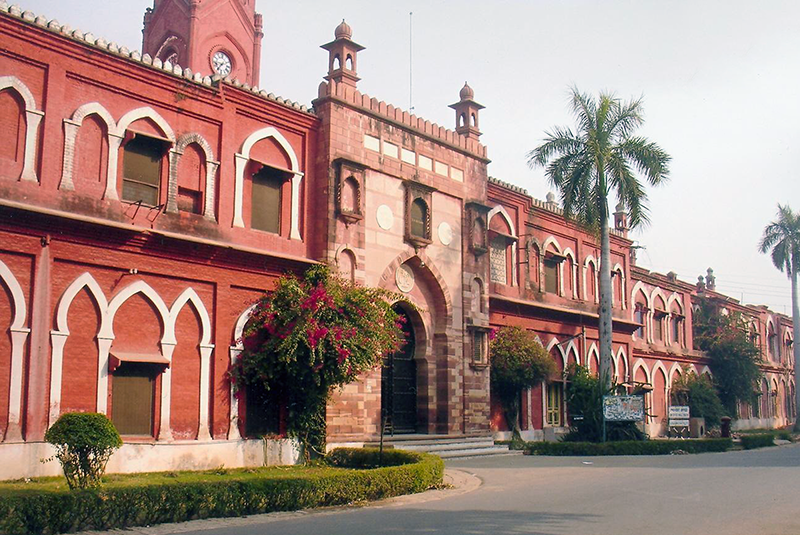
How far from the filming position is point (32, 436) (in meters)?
14.8

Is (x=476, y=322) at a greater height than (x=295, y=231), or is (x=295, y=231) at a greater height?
(x=295, y=231)

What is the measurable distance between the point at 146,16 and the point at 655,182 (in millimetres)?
24297

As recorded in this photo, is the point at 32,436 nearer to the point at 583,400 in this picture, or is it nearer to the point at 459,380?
the point at 459,380

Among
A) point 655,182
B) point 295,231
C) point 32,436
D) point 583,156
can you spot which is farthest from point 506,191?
point 32,436

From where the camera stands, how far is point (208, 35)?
1405 inches

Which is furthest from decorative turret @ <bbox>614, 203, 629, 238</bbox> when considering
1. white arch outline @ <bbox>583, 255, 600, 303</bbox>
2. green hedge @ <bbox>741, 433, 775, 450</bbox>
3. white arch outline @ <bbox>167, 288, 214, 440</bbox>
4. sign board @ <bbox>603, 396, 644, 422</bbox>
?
white arch outline @ <bbox>167, 288, 214, 440</bbox>

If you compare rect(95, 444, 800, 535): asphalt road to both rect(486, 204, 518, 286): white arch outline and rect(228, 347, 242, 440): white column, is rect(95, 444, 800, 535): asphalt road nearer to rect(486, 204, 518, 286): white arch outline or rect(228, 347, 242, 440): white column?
rect(228, 347, 242, 440): white column

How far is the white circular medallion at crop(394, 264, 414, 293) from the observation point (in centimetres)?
2248

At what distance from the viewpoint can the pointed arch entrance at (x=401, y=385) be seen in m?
22.5

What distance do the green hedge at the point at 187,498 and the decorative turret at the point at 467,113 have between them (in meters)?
13.5

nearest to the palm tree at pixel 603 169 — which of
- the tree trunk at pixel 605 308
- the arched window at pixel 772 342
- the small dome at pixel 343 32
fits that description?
the tree trunk at pixel 605 308

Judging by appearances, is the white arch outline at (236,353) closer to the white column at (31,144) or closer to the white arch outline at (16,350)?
the white arch outline at (16,350)

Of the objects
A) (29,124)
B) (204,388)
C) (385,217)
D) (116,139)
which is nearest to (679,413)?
(385,217)

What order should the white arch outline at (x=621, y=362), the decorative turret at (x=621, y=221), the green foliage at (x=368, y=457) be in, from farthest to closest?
the decorative turret at (x=621, y=221) → the white arch outline at (x=621, y=362) → the green foliage at (x=368, y=457)
